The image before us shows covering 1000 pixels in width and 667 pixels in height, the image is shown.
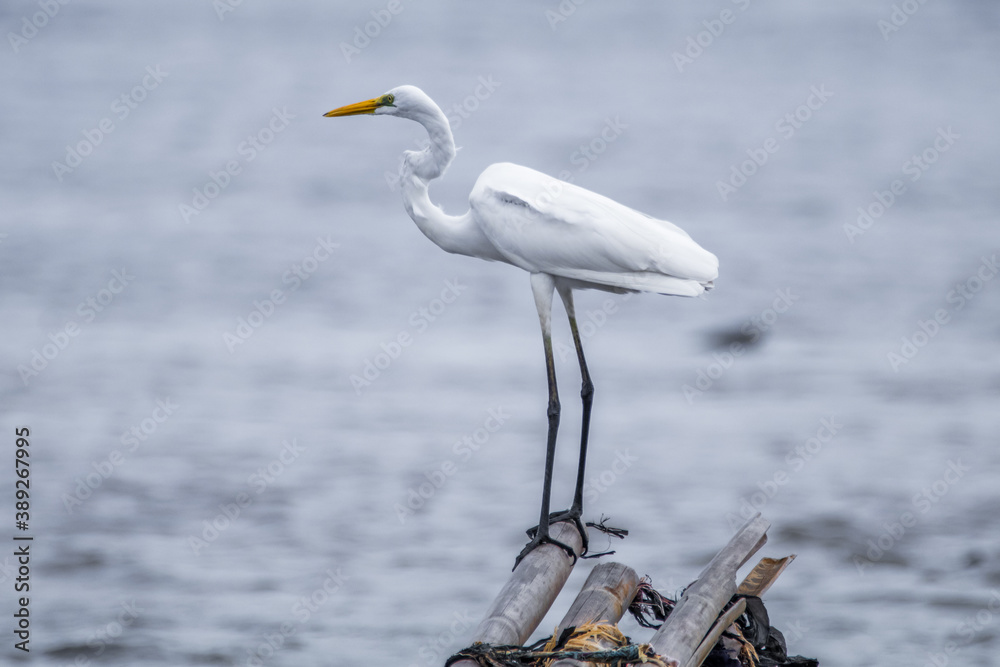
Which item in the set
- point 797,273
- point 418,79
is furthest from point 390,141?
point 797,273

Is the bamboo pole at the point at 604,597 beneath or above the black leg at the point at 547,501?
beneath

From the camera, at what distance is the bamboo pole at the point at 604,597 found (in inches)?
155

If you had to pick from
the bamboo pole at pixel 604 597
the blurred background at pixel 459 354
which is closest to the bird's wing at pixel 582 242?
the bamboo pole at pixel 604 597

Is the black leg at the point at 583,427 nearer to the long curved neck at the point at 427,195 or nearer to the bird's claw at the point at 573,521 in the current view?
the bird's claw at the point at 573,521

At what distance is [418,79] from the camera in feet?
67.4

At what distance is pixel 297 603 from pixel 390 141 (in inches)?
503

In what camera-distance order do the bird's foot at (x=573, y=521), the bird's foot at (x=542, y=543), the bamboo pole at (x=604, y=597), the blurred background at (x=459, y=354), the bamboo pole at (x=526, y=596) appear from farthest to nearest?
the blurred background at (x=459, y=354)
the bird's foot at (x=573, y=521)
the bird's foot at (x=542, y=543)
the bamboo pole at (x=604, y=597)
the bamboo pole at (x=526, y=596)

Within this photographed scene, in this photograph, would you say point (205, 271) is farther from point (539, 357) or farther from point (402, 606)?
point (402, 606)

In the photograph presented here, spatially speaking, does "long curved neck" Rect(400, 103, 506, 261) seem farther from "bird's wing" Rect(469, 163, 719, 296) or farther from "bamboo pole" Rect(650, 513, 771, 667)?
"bamboo pole" Rect(650, 513, 771, 667)

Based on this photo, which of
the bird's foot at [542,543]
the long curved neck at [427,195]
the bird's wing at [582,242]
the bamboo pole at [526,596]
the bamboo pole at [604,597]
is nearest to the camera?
the bamboo pole at [526,596]

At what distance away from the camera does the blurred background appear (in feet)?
23.0

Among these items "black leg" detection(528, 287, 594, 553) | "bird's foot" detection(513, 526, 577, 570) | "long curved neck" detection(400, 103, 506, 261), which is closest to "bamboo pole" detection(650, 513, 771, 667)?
"bird's foot" detection(513, 526, 577, 570)

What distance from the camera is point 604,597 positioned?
13.3 ft

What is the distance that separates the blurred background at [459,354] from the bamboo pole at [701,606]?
2.41 metres
